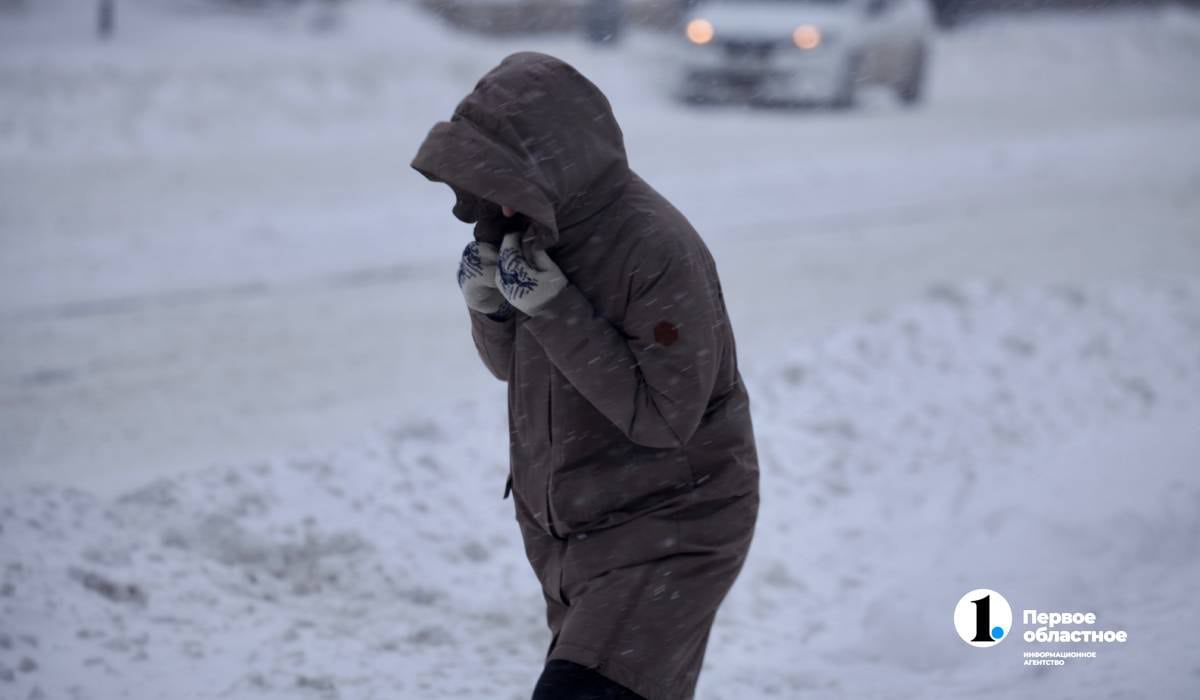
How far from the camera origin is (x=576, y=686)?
235cm

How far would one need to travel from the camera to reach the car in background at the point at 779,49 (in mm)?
15211

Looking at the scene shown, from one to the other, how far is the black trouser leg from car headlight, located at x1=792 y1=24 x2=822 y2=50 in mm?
13688

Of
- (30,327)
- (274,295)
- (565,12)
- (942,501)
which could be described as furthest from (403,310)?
(565,12)

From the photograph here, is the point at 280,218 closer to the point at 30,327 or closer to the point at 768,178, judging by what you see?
the point at 30,327

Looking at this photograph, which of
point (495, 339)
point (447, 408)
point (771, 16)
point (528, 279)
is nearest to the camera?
point (528, 279)

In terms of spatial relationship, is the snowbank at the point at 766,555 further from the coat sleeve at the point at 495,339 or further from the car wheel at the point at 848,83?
the car wheel at the point at 848,83

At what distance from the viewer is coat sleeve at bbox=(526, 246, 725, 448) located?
234 cm

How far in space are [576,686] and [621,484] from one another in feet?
1.29

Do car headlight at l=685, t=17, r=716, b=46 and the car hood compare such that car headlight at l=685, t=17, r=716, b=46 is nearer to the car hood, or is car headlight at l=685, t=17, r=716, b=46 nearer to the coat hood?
the car hood

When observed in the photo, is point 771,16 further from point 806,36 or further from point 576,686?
point 576,686

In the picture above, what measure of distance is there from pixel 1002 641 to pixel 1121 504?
39.8 inches

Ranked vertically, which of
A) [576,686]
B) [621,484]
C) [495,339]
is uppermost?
[495,339]

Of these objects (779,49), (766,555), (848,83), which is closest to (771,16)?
(779,49)

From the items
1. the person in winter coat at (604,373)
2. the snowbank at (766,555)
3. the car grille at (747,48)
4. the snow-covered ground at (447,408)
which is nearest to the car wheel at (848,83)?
the car grille at (747,48)
